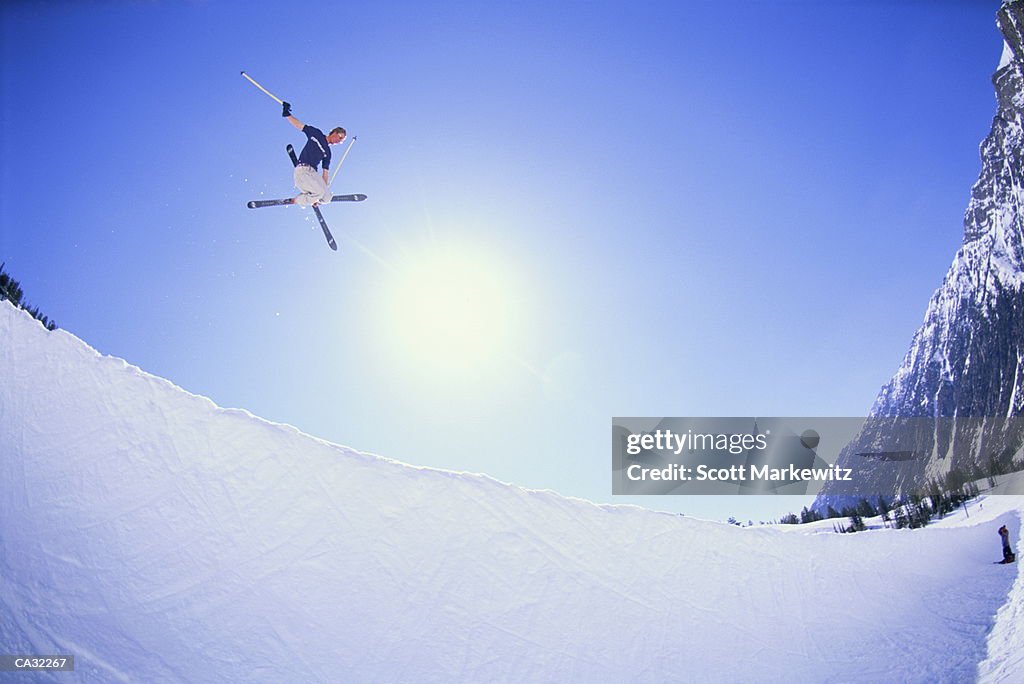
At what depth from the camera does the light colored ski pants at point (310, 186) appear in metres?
12.7

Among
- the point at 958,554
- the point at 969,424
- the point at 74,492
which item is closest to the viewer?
the point at 74,492

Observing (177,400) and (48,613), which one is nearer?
(48,613)

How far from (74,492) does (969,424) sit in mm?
166802

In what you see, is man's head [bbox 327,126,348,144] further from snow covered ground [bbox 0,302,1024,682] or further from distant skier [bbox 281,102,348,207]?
snow covered ground [bbox 0,302,1024,682]

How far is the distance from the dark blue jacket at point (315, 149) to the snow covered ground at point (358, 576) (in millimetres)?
5580

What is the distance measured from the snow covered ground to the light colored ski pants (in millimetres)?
5184

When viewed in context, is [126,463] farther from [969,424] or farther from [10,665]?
[969,424]

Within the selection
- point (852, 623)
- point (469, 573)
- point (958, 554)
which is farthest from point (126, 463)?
point (958, 554)

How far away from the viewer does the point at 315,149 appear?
1252cm

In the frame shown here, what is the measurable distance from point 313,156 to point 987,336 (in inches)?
6943

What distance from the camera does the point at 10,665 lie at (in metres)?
6.69

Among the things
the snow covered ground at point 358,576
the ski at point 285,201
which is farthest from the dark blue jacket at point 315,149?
the snow covered ground at point 358,576

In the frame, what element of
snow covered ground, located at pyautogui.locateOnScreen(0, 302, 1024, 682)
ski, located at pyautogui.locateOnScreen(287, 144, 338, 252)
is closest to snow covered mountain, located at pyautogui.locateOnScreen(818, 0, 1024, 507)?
snow covered ground, located at pyautogui.locateOnScreen(0, 302, 1024, 682)

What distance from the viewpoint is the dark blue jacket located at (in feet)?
40.4
